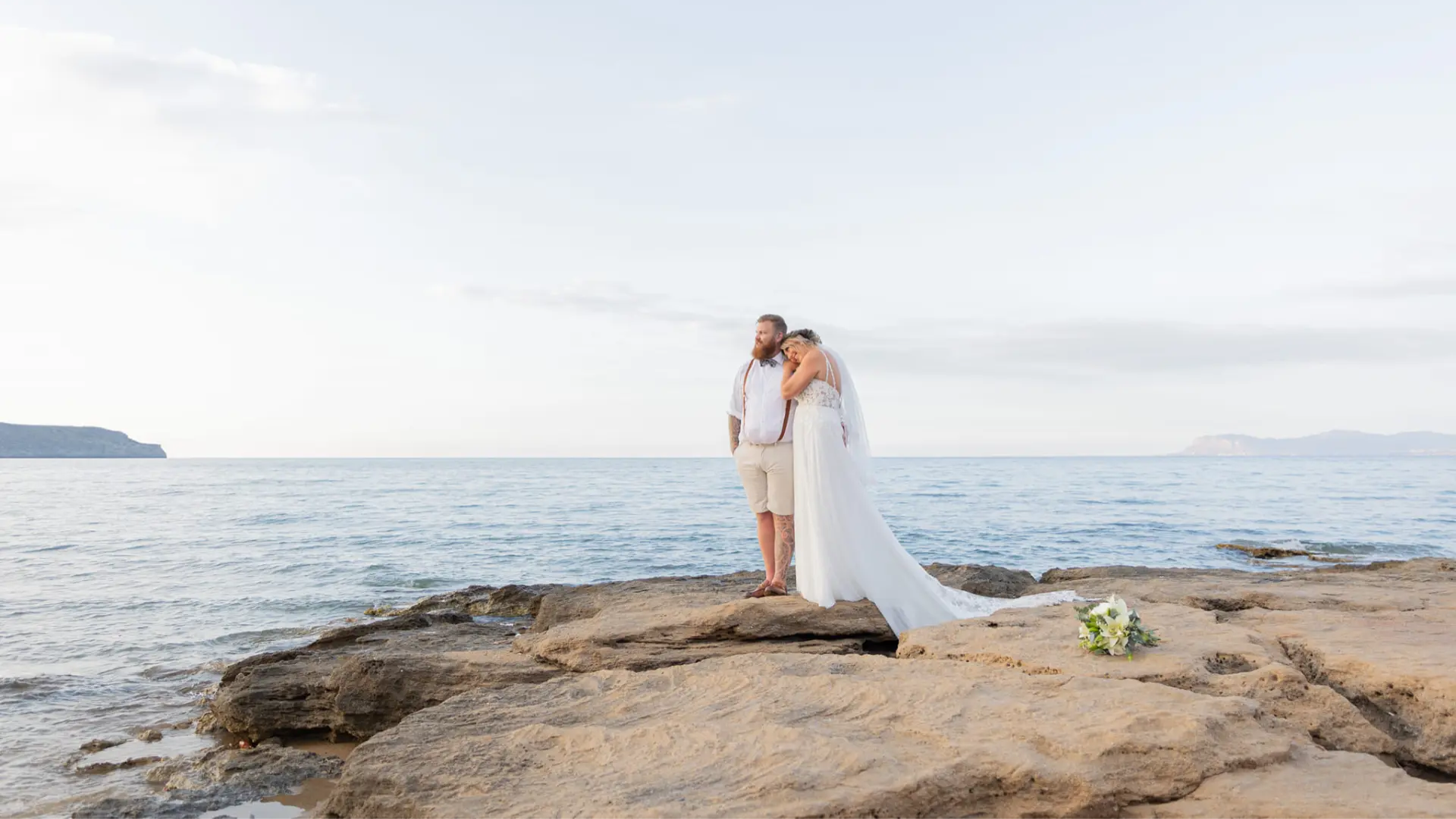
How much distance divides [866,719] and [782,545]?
3.41 meters

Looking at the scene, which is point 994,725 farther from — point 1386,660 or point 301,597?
point 301,597

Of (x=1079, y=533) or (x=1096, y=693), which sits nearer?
(x=1096, y=693)

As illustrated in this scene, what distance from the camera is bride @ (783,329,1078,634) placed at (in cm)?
709

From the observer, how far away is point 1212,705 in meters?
3.98

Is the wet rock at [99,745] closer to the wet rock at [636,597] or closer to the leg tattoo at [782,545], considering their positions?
the wet rock at [636,597]

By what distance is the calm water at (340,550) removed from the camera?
8.81 metres

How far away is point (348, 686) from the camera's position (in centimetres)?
653

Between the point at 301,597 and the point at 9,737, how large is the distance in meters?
7.06

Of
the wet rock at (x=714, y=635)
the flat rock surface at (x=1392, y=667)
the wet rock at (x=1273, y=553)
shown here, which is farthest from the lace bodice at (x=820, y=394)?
the wet rock at (x=1273, y=553)

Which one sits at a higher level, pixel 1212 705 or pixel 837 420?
pixel 837 420

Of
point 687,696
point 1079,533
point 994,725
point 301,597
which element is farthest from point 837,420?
point 1079,533

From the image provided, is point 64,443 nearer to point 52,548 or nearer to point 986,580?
point 52,548

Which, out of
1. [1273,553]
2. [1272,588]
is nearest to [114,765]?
[1272,588]

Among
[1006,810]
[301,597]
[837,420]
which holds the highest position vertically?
[837,420]
